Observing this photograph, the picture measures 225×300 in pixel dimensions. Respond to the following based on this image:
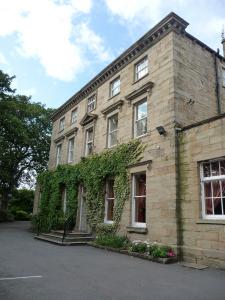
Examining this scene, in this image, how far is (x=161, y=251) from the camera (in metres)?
10.3

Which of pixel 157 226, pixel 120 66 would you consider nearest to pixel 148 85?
pixel 120 66

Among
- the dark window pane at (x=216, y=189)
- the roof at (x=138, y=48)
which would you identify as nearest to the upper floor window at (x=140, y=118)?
the roof at (x=138, y=48)

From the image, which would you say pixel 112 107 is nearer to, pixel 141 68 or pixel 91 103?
pixel 141 68

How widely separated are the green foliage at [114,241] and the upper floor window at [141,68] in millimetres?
8368

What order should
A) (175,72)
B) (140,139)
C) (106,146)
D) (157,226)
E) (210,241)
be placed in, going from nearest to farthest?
1. (210,241)
2. (157,226)
3. (175,72)
4. (140,139)
5. (106,146)

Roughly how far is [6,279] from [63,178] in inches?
527

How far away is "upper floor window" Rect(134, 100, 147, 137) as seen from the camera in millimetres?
14248

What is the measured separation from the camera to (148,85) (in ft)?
45.8

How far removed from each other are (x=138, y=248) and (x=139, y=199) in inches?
111

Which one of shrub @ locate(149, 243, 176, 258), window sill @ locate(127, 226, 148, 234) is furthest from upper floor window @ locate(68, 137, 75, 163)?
shrub @ locate(149, 243, 176, 258)

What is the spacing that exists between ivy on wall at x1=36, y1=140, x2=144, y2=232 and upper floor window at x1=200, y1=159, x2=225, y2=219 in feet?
12.2

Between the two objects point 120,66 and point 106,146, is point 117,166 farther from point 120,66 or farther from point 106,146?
point 120,66

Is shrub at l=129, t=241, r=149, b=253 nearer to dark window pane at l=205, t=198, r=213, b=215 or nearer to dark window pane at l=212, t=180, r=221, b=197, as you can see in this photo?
dark window pane at l=205, t=198, r=213, b=215

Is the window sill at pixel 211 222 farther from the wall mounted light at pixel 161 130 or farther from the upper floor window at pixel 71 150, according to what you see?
the upper floor window at pixel 71 150
